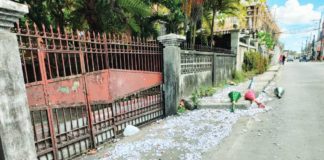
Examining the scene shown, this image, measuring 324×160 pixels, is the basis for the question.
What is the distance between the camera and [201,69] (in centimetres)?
902

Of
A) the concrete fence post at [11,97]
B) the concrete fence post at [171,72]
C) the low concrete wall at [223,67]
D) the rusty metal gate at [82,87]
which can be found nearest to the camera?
the concrete fence post at [11,97]

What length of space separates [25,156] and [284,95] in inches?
326

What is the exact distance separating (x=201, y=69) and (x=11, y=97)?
7170mm

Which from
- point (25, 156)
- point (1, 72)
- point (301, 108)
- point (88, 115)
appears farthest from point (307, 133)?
point (1, 72)

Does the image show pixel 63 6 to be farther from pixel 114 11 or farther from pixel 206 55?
pixel 206 55

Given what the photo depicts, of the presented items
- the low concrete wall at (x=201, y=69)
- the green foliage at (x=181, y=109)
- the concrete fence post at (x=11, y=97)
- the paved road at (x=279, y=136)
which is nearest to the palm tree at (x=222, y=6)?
the low concrete wall at (x=201, y=69)

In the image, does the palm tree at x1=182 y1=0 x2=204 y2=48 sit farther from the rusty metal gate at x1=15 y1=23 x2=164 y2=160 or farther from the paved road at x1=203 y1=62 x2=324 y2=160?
the paved road at x1=203 y1=62 x2=324 y2=160

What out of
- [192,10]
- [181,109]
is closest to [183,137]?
[181,109]

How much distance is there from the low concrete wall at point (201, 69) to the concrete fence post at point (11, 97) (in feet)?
15.4

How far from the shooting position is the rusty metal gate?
3424mm

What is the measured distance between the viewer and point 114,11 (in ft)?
26.1

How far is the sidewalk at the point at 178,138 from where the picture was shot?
3910 millimetres

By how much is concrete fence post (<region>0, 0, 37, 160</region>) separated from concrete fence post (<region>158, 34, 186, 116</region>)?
3851 millimetres

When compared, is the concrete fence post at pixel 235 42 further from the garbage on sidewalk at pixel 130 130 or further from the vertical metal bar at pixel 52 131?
the vertical metal bar at pixel 52 131
